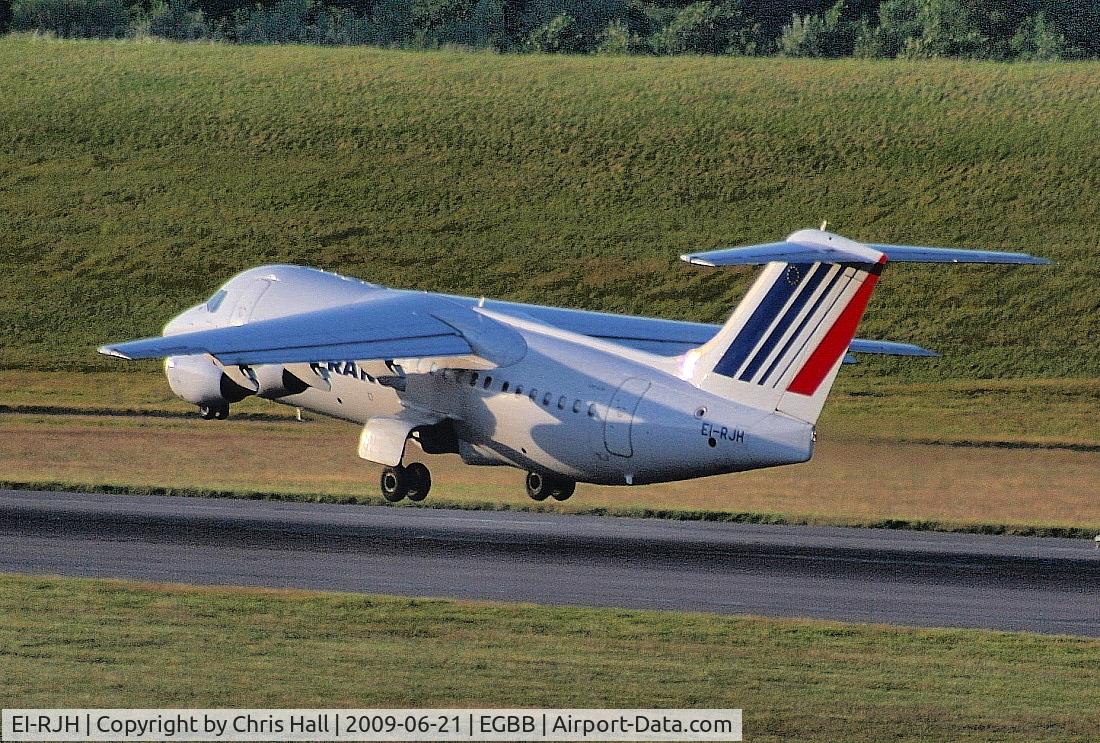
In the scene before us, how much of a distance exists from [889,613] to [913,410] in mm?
32202

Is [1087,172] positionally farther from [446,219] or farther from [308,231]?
[308,231]

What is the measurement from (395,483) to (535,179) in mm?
51095

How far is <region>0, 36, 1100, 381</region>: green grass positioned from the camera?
7731 centimetres

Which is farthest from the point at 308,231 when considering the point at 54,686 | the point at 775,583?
the point at 54,686

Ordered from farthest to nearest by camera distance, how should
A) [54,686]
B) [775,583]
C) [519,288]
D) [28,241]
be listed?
[28,241] < [519,288] < [775,583] < [54,686]

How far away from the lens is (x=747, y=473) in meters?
52.3

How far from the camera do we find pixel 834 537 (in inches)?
1649

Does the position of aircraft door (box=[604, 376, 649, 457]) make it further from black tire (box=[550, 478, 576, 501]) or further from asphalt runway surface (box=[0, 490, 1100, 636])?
black tire (box=[550, 478, 576, 501])

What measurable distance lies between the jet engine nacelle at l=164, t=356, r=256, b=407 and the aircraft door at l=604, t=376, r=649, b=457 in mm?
10047

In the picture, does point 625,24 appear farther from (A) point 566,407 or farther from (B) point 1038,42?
(A) point 566,407

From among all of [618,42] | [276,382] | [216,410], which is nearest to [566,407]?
[276,382]

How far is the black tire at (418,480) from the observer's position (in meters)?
41.7

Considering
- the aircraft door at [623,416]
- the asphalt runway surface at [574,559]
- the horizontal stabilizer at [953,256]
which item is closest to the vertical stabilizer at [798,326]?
the horizontal stabilizer at [953,256]

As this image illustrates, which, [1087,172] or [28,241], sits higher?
[1087,172]
